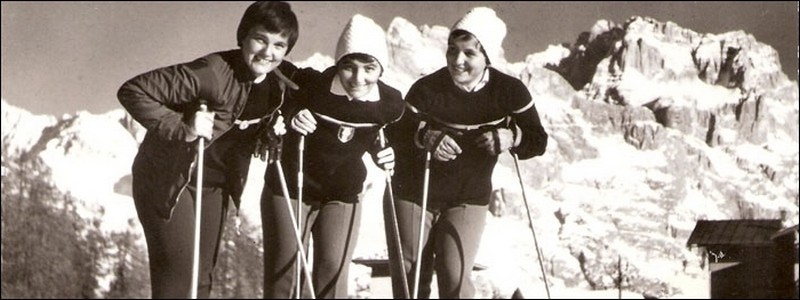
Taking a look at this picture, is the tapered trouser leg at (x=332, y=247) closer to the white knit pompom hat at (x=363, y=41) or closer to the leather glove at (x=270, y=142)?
the leather glove at (x=270, y=142)

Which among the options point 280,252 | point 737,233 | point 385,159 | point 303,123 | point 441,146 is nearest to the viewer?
point 280,252

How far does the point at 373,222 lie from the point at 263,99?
1093 inches

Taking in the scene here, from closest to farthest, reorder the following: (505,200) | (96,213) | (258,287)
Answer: (258,287) → (96,213) → (505,200)

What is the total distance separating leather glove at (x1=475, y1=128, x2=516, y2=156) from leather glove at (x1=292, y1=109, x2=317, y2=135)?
25.4 inches

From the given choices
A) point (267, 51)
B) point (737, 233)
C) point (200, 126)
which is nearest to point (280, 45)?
point (267, 51)

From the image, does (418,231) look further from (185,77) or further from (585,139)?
(585,139)

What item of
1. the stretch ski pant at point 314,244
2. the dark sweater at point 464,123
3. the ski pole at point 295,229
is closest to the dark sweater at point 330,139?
the stretch ski pant at point 314,244

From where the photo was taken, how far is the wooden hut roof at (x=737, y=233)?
14.4ft

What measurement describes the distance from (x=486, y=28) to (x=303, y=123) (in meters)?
0.83

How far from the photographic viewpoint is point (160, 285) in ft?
9.04

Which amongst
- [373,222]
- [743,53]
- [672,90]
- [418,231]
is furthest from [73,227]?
[672,90]

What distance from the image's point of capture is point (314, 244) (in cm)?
337

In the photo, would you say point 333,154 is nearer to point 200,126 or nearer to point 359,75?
point 359,75

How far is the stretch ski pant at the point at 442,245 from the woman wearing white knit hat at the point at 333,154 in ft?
0.77
